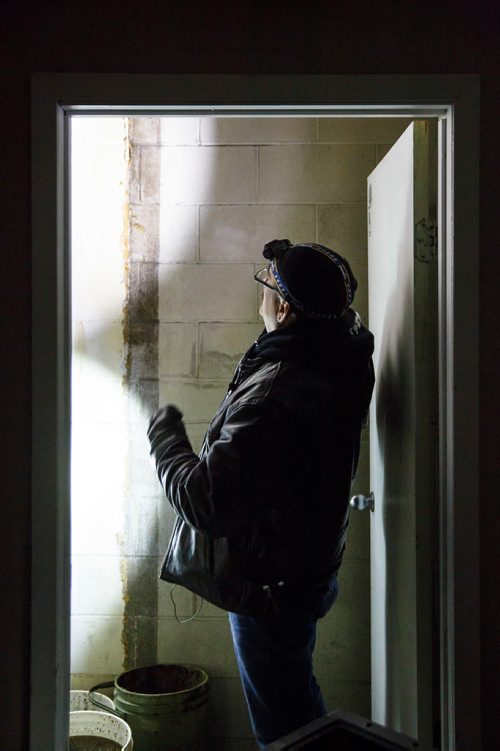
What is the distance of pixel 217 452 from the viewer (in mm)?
1581

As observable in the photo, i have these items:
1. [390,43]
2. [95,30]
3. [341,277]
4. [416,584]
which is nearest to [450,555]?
[416,584]

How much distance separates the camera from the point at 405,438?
172cm

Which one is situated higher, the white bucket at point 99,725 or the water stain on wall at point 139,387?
the water stain on wall at point 139,387

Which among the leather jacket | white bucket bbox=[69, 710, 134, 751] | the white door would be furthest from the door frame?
white bucket bbox=[69, 710, 134, 751]

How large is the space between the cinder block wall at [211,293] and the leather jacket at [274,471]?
586 millimetres

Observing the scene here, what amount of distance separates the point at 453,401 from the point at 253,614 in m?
0.73

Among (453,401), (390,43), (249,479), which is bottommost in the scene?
(249,479)

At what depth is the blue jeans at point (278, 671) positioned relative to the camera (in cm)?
176

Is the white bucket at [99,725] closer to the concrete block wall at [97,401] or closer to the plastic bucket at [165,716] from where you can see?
the plastic bucket at [165,716]

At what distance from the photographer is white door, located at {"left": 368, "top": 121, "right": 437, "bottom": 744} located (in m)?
1.62

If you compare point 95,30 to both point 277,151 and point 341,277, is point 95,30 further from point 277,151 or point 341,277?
point 277,151

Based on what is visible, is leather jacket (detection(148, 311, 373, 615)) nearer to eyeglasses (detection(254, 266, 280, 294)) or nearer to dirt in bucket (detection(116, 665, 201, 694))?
eyeglasses (detection(254, 266, 280, 294))

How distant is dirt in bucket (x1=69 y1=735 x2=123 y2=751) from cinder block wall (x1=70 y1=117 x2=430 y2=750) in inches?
10.3

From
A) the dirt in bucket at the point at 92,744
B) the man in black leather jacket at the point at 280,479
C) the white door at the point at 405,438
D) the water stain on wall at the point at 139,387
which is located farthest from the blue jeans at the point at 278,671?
the water stain on wall at the point at 139,387
